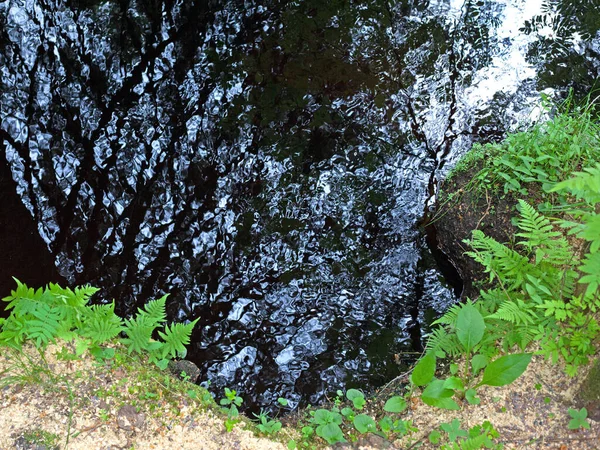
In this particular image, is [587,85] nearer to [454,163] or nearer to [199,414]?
[454,163]

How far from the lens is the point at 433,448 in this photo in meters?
2.87

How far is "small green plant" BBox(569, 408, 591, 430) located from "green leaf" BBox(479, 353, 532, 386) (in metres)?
0.33

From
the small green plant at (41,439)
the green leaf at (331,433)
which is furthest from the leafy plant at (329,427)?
the small green plant at (41,439)

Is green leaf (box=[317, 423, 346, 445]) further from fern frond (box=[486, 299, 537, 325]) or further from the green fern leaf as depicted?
the green fern leaf

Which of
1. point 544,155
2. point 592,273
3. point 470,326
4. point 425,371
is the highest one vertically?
point 544,155

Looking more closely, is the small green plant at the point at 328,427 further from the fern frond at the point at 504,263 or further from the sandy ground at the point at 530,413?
the fern frond at the point at 504,263

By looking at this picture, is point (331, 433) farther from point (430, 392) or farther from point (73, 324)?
point (73, 324)

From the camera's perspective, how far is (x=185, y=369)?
377 cm

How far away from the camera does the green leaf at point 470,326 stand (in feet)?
9.87

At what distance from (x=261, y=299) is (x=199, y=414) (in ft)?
4.09

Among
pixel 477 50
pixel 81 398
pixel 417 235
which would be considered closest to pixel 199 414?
pixel 81 398

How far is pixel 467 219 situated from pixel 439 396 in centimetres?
181

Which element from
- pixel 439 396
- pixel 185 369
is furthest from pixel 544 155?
pixel 185 369

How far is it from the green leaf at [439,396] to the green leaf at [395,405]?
207 mm
